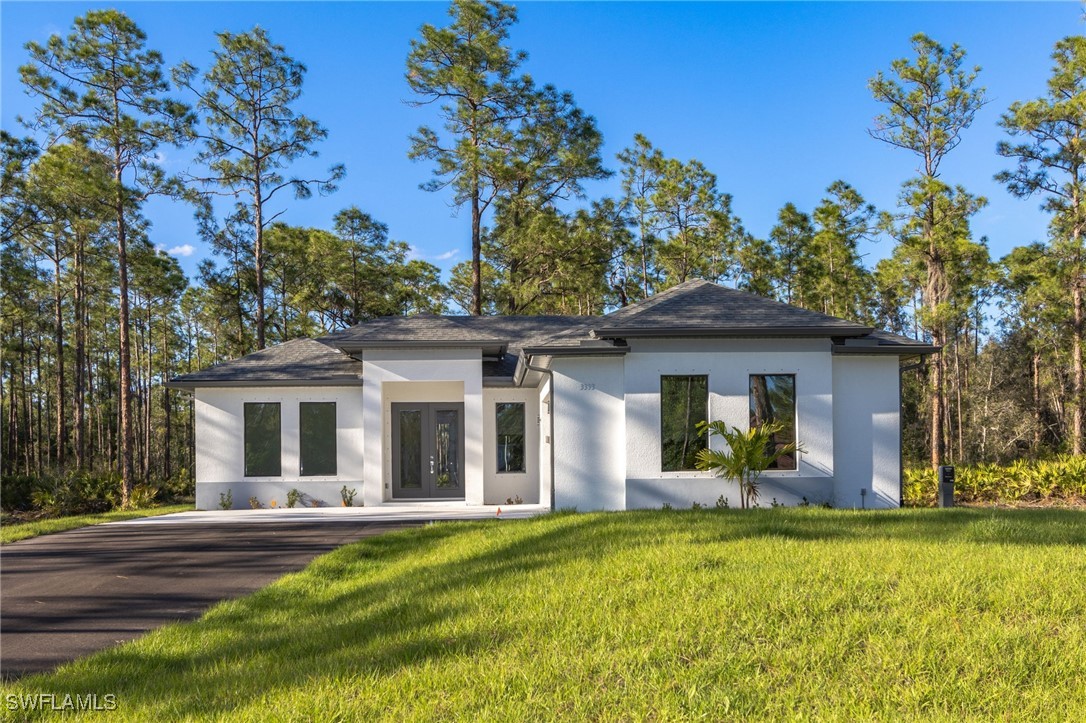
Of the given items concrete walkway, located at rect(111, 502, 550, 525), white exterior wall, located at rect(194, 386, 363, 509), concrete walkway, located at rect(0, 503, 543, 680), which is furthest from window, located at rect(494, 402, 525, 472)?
white exterior wall, located at rect(194, 386, 363, 509)

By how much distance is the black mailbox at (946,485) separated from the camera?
511 inches

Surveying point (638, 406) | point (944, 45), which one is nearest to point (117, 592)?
point (638, 406)

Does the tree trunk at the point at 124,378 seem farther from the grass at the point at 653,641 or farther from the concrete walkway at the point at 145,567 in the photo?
the grass at the point at 653,641

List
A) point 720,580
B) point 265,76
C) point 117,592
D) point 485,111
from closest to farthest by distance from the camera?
1. point 720,580
2. point 117,592
3. point 265,76
4. point 485,111

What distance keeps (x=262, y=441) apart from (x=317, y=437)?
4.22ft

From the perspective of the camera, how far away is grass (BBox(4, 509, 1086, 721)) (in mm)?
3816

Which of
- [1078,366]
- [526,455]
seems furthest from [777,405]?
[1078,366]

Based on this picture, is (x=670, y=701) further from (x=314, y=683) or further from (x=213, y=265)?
(x=213, y=265)

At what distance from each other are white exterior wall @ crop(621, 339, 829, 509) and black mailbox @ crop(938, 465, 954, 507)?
2396 millimetres

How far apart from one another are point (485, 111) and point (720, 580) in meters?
23.4

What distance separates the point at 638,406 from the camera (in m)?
12.4

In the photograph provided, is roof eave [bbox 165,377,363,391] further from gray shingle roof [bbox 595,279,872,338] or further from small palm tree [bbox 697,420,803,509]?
small palm tree [bbox 697,420,803,509]

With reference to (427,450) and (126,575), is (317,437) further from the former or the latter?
(126,575)

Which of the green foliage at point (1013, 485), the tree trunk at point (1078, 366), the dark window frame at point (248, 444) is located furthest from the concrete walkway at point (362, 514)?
the tree trunk at point (1078, 366)
